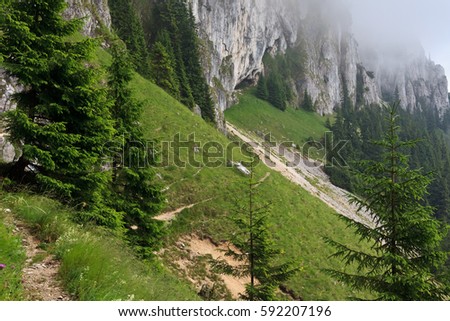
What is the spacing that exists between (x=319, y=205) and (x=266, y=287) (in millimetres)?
25344

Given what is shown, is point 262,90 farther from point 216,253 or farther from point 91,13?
point 216,253

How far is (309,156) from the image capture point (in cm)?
8144

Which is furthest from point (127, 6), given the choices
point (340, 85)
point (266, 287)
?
point (340, 85)

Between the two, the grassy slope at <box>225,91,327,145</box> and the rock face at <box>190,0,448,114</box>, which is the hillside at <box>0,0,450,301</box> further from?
the rock face at <box>190,0,448,114</box>

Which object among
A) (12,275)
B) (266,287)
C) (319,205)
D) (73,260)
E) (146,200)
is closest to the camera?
(12,275)

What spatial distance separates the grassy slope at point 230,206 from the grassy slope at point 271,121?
46.1m

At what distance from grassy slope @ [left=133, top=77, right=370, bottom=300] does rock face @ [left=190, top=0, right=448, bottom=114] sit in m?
43.1

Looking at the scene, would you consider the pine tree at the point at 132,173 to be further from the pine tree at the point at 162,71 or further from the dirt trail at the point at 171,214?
the pine tree at the point at 162,71

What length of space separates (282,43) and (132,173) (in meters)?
129

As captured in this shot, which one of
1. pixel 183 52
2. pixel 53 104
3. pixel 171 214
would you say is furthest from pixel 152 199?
pixel 183 52

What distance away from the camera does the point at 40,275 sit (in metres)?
5.19

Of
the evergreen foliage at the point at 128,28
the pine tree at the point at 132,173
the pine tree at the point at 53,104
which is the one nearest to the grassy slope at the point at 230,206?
the pine tree at the point at 132,173

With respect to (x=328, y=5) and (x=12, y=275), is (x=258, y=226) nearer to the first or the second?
(x=12, y=275)

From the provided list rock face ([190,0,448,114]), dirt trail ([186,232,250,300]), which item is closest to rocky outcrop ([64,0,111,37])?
dirt trail ([186,232,250,300])
